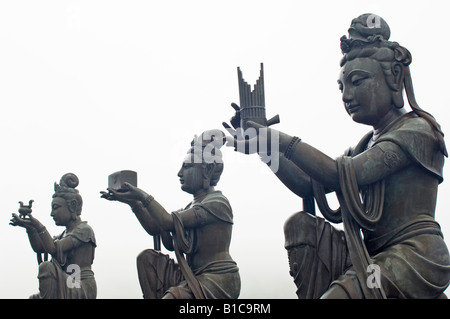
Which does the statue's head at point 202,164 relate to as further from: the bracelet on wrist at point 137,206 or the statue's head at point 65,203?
the statue's head at point 65,203

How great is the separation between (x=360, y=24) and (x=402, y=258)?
7.66ft

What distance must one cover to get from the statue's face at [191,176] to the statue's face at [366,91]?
2963 millimetres

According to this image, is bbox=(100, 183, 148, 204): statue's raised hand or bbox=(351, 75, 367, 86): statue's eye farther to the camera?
bbox=(100, 183, 148, 204): statue's raised hand

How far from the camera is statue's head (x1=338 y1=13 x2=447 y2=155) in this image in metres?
7.05

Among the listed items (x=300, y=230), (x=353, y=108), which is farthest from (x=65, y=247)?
(x=353, y=108)

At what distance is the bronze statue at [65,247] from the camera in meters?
11.7

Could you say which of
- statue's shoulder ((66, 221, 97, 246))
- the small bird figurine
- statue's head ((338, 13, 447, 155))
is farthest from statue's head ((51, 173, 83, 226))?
statue's head ((338, 13, 447, 155))

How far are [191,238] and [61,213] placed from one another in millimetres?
4172

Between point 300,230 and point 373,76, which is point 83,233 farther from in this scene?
point 373,76

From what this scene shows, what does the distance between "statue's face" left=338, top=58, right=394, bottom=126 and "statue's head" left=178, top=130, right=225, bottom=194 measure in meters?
2.85

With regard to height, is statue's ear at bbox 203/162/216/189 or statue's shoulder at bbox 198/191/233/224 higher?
statue's ear at bbox 203/162/216/189

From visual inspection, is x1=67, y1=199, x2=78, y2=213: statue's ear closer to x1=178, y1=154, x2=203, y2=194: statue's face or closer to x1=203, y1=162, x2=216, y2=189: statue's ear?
x1=178, y1=154, x2=203, y2=194: statue's face

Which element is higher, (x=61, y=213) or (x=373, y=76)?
(x=61, y=213)

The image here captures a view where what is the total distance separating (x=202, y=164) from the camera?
9.63 meters
